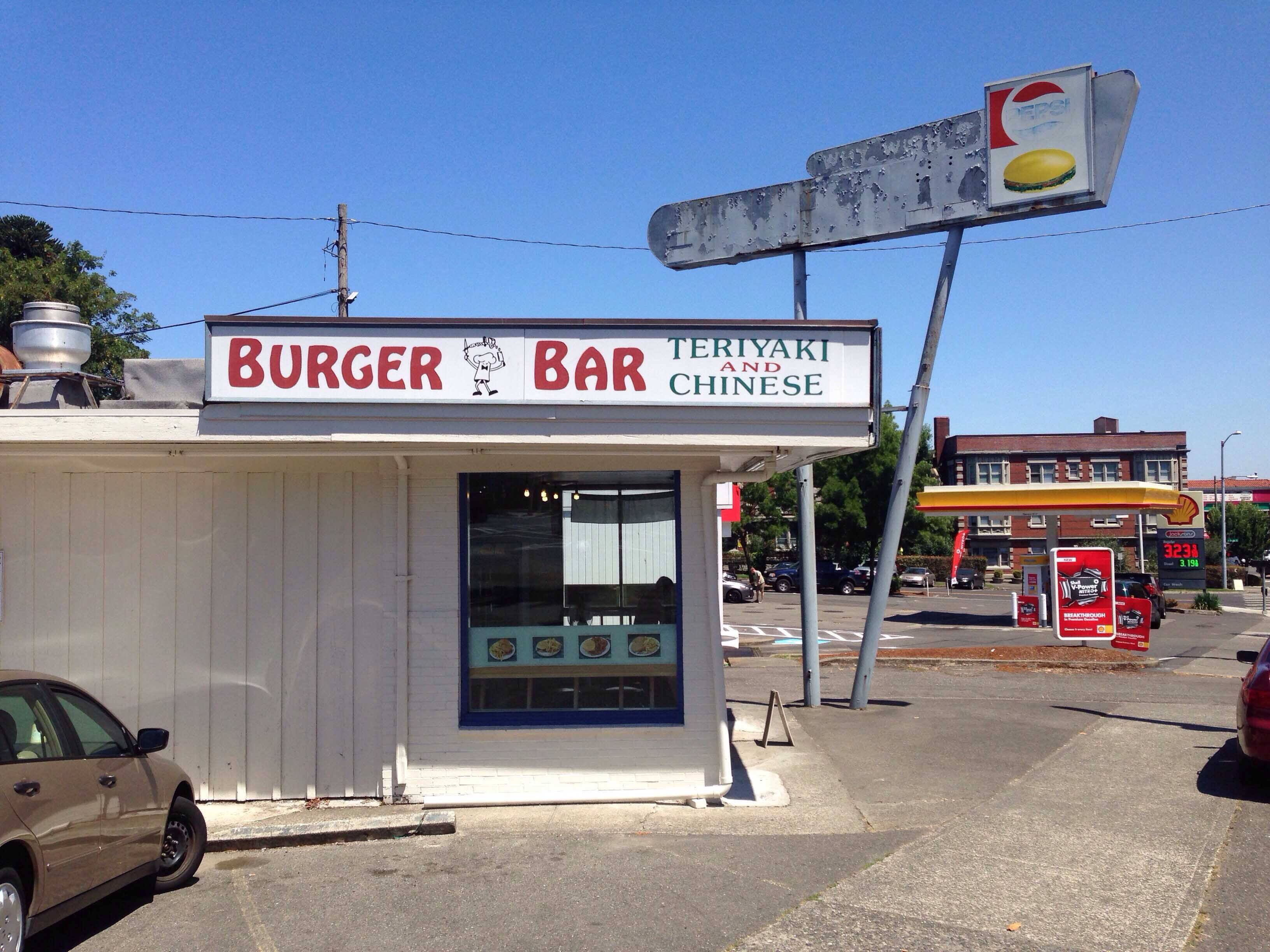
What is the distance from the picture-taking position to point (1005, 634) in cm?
2697

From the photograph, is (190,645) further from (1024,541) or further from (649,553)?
(1024,541)

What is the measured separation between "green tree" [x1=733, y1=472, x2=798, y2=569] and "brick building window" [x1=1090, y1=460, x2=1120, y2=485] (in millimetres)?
28084

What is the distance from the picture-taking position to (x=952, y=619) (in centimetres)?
3300

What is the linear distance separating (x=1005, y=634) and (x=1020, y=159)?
1793 cm

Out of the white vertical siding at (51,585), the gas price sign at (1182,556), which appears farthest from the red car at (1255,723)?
the gas price sign at (1182,556)

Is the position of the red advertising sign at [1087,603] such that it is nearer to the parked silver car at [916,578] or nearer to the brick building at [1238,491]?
the parked silver car at [916,578]

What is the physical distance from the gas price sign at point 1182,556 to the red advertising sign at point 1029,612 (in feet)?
53.0

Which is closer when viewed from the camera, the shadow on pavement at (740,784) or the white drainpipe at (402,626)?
the white drainpipe at (402,626)

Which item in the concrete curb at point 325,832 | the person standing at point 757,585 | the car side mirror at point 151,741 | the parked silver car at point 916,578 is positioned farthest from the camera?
the parked silver car at point 916,578

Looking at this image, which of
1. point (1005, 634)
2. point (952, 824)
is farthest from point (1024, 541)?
point (952, 824)

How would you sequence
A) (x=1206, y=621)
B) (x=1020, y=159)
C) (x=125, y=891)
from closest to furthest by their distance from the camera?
(x=125, y=891) → (x=1020, y=159) → (x=1206, y=621)

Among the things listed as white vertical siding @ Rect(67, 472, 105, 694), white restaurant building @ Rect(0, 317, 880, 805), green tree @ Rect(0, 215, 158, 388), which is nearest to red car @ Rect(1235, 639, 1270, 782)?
white restaurant building @ Rect(0, 317, 880, 805)

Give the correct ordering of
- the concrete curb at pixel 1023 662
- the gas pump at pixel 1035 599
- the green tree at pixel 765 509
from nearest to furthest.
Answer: the concrete curb at pixel 1023 662, the gas pump at pixel 1035 599, the green tree at pixel 765 509

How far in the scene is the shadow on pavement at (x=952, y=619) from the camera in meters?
31.0
